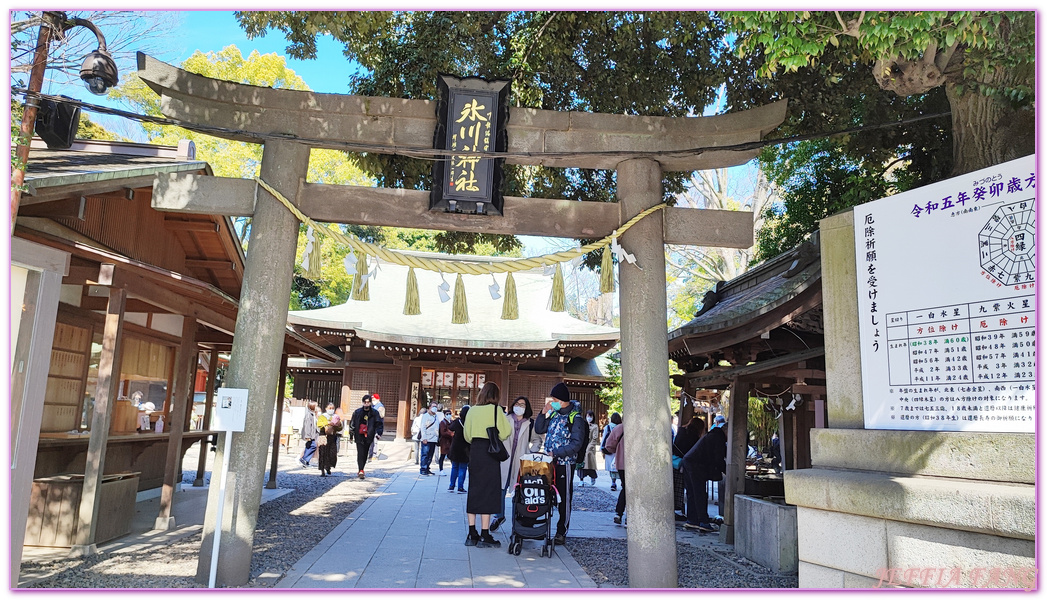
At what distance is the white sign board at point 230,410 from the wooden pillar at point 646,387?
2.85m

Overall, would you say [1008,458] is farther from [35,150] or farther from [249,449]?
[35,150]

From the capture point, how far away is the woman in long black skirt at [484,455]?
6.40 m

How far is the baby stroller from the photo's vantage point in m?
6.12

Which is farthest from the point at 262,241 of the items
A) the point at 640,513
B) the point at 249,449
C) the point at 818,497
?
the point at 818,497

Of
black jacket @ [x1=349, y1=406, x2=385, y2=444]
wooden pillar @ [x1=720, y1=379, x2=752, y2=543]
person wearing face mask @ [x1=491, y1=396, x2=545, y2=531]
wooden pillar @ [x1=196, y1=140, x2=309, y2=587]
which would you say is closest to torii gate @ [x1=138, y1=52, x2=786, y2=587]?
wooden pillar @ [x1=196, y1=140, x2=309, y2=587]

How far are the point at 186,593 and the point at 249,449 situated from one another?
49.8 inches

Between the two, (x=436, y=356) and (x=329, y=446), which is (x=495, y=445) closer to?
(x=329, y=446)

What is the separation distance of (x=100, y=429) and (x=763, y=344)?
6.45m

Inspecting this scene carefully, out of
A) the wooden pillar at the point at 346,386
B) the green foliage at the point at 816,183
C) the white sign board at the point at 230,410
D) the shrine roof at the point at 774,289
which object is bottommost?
the white sign board at the point at 230,410

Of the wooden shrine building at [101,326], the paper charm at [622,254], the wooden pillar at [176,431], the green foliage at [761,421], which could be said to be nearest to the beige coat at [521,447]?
the paper charm at [622,254]

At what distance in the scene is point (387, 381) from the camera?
19922 mm

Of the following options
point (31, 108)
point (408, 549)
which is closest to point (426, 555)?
point (408, 549)

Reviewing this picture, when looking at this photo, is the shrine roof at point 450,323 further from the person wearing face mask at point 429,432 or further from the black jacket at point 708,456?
the black jacket at point 708,456

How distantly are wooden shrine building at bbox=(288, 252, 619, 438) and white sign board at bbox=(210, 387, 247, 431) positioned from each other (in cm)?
1310
